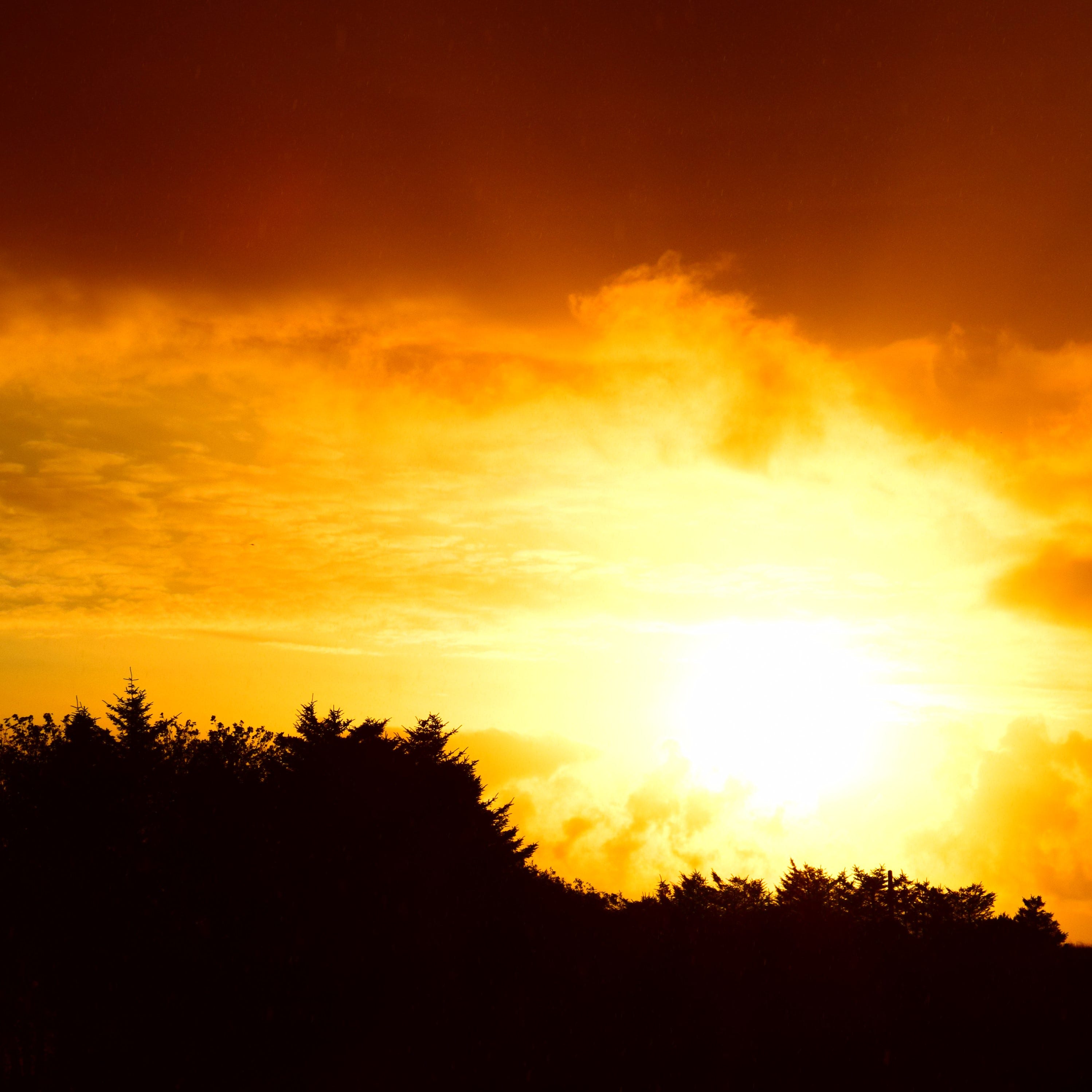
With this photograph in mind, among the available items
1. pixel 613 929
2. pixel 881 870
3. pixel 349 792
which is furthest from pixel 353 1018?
pixel 349 792

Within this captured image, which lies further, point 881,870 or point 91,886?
point 881,870

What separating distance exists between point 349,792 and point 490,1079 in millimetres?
26223

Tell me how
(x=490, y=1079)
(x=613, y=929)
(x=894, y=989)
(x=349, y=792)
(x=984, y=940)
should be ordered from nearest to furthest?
(x=490, y=1079)
(x=894, y=989)
(x=984, y=940)
(x=613, y=929)
(x=349, y=792)

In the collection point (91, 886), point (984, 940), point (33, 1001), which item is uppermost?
point (984, 940)

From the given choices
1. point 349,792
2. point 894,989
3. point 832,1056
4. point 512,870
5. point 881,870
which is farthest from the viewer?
point 512,870

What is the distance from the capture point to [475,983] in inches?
589

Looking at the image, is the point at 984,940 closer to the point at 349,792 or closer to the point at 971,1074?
the point at 971,1074

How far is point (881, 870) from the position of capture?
91.6ft

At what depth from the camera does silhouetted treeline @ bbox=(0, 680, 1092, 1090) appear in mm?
12406

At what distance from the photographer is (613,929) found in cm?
1869

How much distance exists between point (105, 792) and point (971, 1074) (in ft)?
115

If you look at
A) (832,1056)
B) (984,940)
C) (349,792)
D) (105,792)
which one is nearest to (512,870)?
(349,792)

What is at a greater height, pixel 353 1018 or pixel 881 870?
pixel 881 870

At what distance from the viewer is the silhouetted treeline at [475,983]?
12.4 m
